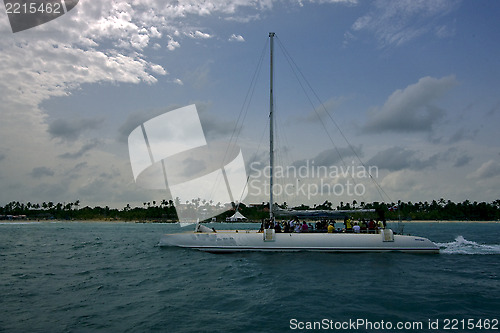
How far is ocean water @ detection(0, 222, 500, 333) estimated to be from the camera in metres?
10.9

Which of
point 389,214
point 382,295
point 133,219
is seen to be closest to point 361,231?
point 382,295

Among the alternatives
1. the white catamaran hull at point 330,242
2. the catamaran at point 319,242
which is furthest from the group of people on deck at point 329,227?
the white catamaran hull at point 330,242

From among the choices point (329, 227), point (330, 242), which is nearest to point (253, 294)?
point (330, 242)

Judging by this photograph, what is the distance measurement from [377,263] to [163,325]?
15.7 meters

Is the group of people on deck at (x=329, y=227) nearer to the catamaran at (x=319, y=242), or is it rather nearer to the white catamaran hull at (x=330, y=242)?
the catamaran at (x=319, y=242)

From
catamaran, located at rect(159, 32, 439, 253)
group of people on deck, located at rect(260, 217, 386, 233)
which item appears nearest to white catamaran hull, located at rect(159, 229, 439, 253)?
catamaran, located at rect(159, 32, 439, 253)

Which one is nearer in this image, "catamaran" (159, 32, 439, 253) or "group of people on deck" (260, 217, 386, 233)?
"catamaran" (159, 32, 439, 253)

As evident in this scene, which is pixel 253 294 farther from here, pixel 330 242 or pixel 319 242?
pixel 330 242

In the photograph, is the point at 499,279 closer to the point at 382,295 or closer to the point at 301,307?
the point at 382,295

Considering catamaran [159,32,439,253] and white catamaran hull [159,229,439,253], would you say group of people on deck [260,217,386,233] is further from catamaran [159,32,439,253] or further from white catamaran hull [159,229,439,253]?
white catamaran hull [159,229,439,253]

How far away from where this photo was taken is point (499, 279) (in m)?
18.2

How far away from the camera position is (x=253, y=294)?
48.0 feet

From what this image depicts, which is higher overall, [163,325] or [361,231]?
[361,231]

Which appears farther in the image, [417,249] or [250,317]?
[417,249]
